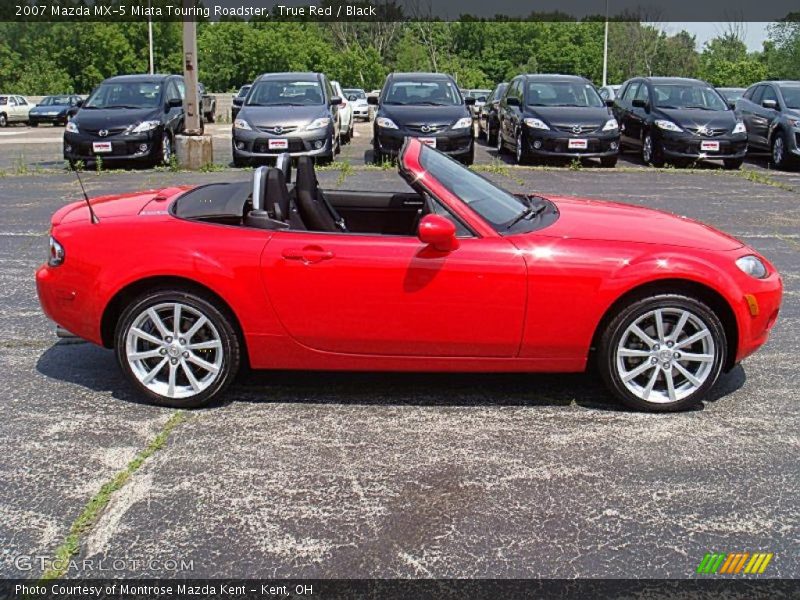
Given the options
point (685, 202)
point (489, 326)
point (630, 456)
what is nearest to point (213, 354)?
point (489, 326)

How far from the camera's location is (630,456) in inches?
159

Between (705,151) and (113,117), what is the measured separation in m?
10.3

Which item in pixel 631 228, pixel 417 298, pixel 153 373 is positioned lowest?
pixel 153 373

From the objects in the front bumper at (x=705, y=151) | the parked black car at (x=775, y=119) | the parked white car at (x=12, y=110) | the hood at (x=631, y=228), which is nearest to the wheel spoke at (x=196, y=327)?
the hood at (x=631, y=228)

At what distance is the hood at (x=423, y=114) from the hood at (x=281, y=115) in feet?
3.76

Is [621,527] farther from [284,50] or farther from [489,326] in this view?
[284,50]

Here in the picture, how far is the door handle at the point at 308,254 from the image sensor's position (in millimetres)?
4461

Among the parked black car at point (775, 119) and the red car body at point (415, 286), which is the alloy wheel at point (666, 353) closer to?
the red car body at point (415, 286)

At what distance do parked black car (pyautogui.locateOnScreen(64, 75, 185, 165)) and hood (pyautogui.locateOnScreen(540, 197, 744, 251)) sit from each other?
445 inches

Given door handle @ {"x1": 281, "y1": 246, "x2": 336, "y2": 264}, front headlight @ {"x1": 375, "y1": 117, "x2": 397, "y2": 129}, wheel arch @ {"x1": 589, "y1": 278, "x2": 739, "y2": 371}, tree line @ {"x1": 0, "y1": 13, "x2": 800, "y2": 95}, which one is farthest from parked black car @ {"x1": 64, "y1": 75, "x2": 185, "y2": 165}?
tree line @ {"x1": 0, "y1": 13, "x2": 800, "y2": 95}

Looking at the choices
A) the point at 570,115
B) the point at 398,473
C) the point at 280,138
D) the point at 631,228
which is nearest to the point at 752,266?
the point at 631,228

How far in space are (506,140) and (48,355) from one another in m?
13.1

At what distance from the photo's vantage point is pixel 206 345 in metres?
4.55

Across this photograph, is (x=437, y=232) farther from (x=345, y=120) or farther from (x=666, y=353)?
(x=345, y=120)
